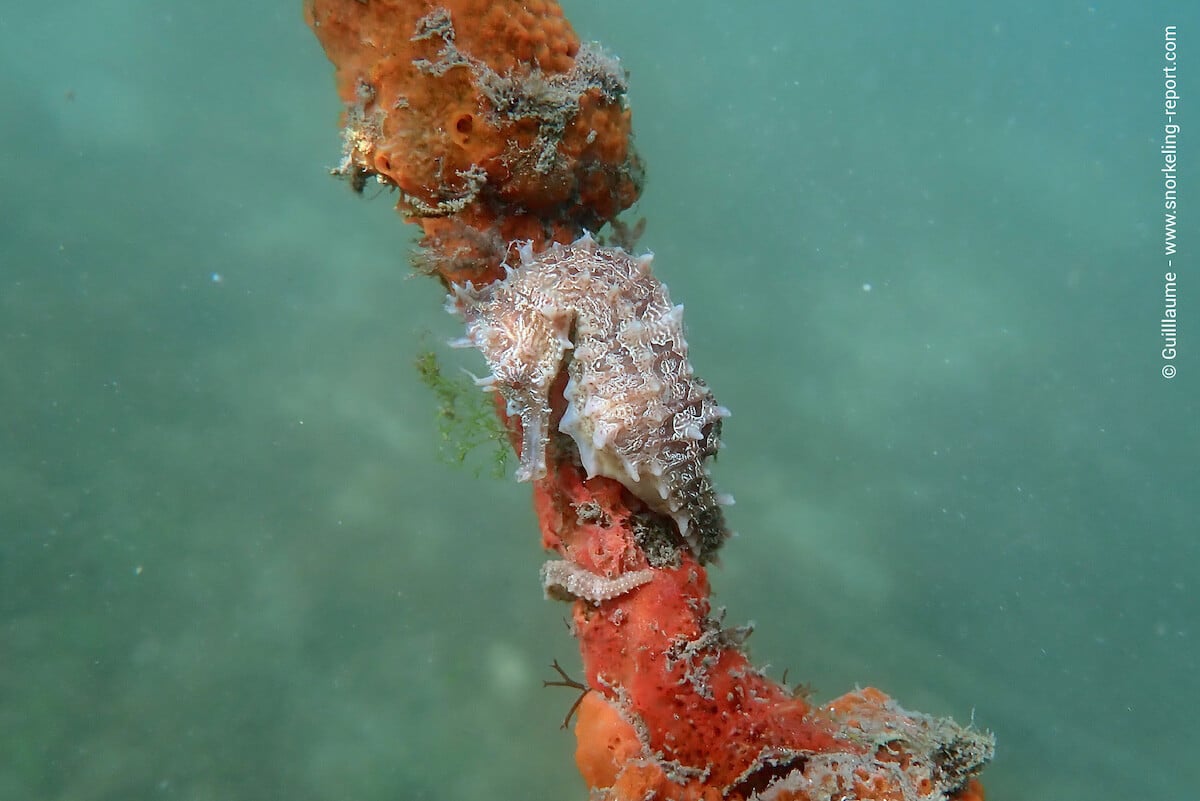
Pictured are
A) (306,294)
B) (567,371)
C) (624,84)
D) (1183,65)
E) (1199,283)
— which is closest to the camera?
(567,371)

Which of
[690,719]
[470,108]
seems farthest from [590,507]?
[470,108]

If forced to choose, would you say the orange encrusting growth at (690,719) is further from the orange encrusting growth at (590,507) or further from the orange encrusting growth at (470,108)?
the orange encrusting growth at (470,108)

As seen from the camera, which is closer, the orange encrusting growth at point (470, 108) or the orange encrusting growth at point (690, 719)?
the orange encrusting growth at point (690, 719)

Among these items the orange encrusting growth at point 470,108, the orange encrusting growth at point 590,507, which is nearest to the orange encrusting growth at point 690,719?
the orange encrusting growth at point 590,507

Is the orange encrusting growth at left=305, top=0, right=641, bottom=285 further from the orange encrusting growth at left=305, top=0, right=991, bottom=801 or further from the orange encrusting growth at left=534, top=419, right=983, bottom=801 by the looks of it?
the orange encrusting growth at left=534, top=419, right=983, bottom=801

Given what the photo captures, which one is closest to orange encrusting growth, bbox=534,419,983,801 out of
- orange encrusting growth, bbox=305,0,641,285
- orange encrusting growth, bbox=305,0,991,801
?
orange encrusting growth, bbox=305,0,991,801

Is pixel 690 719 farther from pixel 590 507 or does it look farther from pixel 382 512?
pixel 382 512

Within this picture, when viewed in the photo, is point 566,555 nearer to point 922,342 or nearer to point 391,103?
point 391,103

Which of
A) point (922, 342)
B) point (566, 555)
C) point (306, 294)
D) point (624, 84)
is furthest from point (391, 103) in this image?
point (922, 342)
